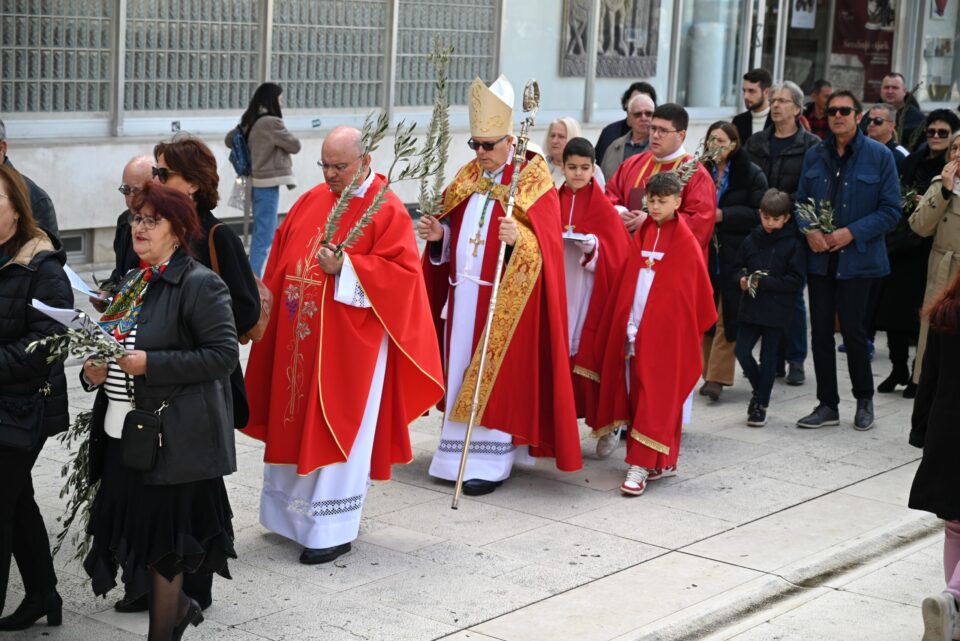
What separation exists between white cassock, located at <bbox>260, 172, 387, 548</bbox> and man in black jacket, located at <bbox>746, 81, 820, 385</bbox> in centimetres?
423

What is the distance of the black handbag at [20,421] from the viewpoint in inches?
202

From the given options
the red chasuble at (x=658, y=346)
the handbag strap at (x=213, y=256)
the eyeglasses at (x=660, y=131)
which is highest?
the eyeglasses at (x=660, y=131)

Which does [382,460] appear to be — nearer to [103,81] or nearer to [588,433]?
[588,433]

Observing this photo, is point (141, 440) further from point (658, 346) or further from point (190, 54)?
point (190, 54)

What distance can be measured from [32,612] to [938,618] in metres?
3.33

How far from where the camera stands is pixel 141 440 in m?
4.87

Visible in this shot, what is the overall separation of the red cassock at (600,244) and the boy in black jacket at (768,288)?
4.96ft

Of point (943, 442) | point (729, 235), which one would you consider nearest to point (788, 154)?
point (729, 235)

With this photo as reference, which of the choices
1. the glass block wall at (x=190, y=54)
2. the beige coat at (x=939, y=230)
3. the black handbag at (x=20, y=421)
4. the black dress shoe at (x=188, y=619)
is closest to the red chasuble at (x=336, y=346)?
the black dress shoe at (x=188, y=619)

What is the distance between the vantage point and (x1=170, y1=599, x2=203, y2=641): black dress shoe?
5090mm

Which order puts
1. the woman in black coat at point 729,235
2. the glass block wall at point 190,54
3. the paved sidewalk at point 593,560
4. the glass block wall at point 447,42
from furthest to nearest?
the glass block wall at point 447,42, the glass block wall at point 190,54, the woman in black coat at point 729,235, the paved sidewalk at point 593,560

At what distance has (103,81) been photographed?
40.5 ft

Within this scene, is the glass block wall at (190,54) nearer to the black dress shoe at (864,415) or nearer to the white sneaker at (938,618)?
the black dress shoe at (864,415)

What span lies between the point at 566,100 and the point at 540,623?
1216 centimetres
